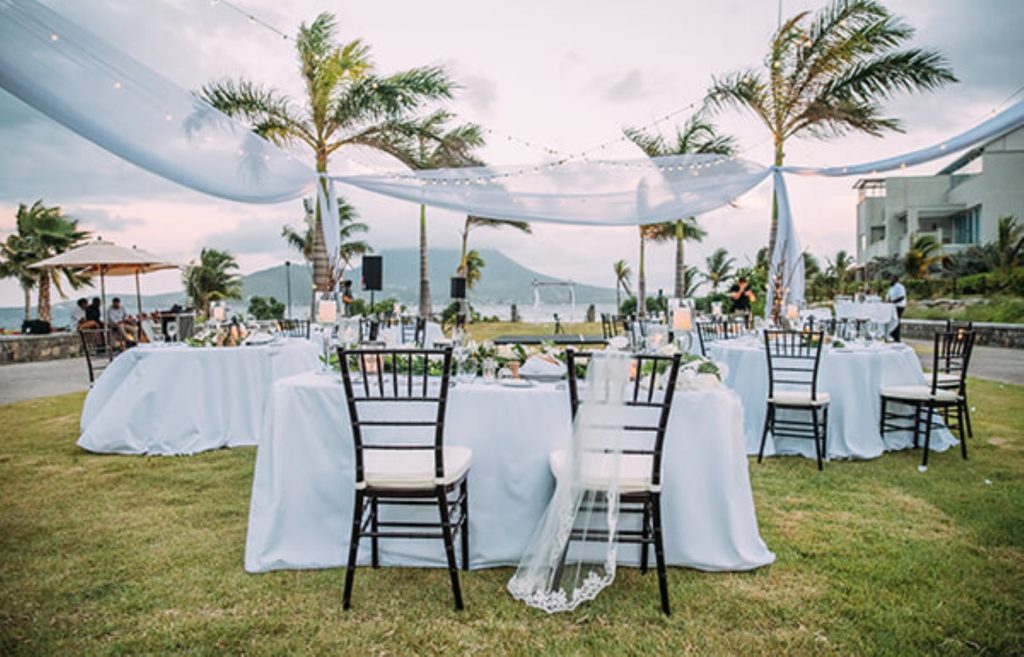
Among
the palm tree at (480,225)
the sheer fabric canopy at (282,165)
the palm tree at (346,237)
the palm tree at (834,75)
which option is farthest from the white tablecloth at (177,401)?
the palm tree at (346,237)

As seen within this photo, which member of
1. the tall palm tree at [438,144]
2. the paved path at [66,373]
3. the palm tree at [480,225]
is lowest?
the paved path at [66,373]

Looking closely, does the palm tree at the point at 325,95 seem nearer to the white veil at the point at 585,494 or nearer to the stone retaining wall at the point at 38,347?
the stone retaining wall at the point at 38,347

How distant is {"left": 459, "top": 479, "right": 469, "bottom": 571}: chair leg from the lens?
2.86m

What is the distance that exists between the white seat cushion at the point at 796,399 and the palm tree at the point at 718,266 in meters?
23.7

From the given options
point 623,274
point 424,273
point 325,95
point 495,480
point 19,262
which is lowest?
point 495,480

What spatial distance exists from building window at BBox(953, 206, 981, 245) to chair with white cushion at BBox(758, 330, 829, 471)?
104 feet

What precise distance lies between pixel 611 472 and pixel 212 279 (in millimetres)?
27114

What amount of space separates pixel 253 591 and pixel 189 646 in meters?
0.44

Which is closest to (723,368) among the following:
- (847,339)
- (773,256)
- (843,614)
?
(843,614)

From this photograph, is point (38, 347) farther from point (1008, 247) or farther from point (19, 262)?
point (1008, 247)

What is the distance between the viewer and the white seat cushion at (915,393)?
4793mm

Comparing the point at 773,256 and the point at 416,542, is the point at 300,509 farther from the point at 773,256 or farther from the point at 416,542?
the point at 773,256

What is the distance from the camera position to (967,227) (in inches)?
1276

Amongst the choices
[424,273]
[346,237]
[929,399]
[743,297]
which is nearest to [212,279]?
[346,237]
